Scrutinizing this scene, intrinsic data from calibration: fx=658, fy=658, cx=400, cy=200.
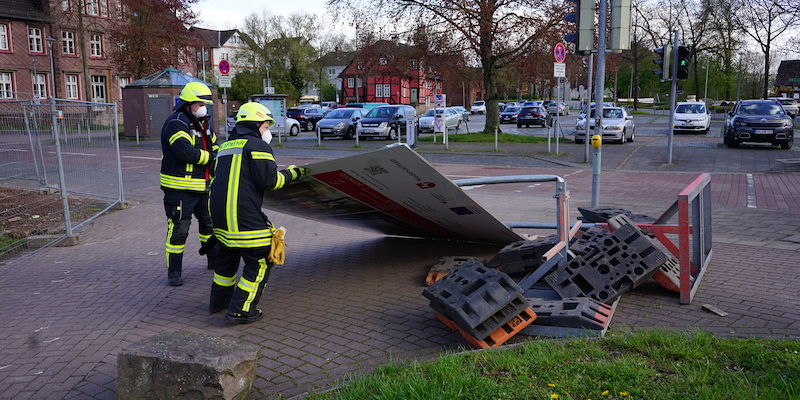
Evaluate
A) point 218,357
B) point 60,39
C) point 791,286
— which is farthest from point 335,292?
point 60,39

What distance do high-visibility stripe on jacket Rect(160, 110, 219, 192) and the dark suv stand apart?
21.6 m

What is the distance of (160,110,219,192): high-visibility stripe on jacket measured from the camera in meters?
6.32

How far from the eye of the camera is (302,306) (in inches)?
232

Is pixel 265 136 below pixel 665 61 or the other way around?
below

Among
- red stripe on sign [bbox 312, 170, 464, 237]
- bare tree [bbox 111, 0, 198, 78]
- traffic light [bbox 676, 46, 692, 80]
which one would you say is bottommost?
red stripe on sign [bbox 312, 170, 464, 237]

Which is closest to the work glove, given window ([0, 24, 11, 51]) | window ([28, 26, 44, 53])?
window ([0, 24, 11, 51])

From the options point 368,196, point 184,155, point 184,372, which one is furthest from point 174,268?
point 184,372

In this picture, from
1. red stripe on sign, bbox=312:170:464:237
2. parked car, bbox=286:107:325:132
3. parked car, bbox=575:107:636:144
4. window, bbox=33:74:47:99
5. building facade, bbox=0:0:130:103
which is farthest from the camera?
window, bbox=33:74:47:99

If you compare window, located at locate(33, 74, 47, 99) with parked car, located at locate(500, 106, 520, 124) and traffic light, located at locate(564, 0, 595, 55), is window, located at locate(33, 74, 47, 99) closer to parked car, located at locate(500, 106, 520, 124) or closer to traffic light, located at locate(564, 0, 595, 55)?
parked car, located at locate(500, 106, 520, 124)

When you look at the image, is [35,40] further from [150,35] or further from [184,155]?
[184,155]

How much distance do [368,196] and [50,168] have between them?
22.2 feet

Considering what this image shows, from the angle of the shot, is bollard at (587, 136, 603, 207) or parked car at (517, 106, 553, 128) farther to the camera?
parked car at (517, 106, 553, 128)

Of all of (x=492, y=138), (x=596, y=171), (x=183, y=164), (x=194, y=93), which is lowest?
Answer: (x=492, y=138)

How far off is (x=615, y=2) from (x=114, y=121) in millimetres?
8201
